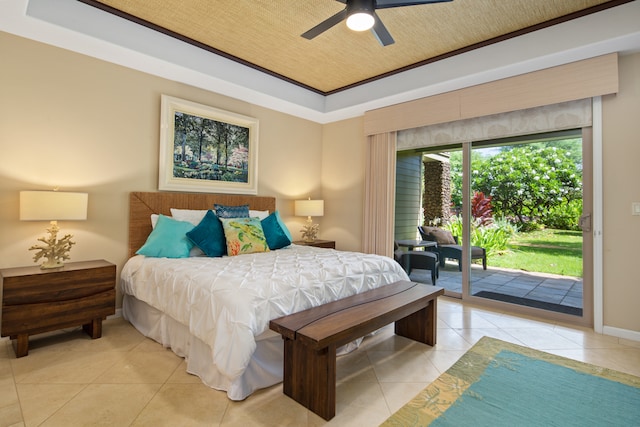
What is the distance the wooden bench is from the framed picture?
93.7 inches

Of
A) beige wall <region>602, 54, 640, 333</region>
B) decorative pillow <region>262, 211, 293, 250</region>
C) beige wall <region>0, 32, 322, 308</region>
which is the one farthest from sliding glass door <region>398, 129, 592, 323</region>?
beige wall <region>0, 32, 322, 308</region>

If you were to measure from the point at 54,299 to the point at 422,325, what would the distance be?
2.92 m

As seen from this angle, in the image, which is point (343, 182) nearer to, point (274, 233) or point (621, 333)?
point (274, 233)

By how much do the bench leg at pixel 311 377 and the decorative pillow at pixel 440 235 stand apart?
2.89 m

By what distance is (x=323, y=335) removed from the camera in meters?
1.67

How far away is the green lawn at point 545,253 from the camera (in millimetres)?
3268

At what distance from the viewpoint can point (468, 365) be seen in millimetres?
Result: 2301

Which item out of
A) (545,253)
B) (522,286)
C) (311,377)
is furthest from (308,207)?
(311,377)

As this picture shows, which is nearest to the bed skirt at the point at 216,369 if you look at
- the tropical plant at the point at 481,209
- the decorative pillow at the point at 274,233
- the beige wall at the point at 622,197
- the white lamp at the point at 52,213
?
the white lamp at the point at 52,213

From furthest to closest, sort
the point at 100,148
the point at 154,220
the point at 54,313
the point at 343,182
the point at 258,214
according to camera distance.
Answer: the point at 343,182, the point at 258,214, the point at 154,220, the point at 100,148, the point at 54,313

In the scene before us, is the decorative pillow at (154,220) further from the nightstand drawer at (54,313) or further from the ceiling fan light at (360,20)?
the ceiling fan light at (360,20)

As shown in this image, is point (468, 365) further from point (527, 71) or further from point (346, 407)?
point (527, 71)

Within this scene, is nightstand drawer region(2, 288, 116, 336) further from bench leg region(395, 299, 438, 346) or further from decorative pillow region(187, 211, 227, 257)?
bench leg region(395, 299, 438, 346)

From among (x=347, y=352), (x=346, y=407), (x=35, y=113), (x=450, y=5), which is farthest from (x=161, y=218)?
(x=450, y=5)
